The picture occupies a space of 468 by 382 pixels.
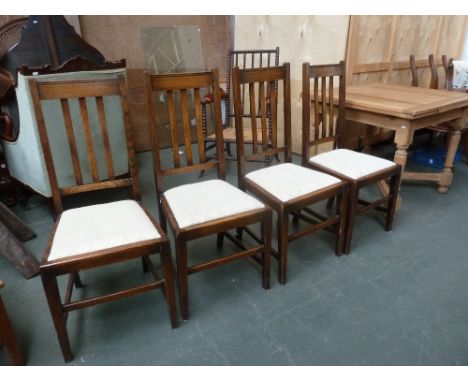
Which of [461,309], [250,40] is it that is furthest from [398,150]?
[250,40]

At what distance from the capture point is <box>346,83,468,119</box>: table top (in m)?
2.06

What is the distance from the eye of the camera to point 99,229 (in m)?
1.32

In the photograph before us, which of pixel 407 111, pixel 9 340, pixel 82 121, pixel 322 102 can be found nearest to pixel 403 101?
pixel 407 111

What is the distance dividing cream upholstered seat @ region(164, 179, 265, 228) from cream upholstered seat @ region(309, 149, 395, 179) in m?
0.64

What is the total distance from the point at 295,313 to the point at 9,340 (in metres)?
1.14

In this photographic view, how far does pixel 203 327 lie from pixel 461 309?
117 centimetres

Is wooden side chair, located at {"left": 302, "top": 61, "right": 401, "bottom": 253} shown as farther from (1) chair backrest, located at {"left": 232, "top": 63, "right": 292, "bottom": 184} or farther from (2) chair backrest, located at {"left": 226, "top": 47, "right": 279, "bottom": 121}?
(2) chair backrest, located at {"left": 226, "top": 47, "right": 279, "bottom": 121}

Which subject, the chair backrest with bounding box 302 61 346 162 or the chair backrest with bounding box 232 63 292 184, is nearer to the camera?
the chair backrest with bounding box 232 63 292 184

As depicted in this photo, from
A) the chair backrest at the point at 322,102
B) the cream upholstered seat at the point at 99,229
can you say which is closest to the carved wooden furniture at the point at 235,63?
the chair backrest at the point at 322,102

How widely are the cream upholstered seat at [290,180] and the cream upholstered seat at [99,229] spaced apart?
0.62 metres

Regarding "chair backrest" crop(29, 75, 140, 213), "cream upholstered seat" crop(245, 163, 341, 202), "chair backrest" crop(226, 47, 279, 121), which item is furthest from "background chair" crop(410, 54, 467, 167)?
"chair backrest" crop(29, 75, 140, 213)

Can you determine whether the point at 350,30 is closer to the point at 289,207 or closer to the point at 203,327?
the point at 289,207

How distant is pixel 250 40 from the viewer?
3.53m

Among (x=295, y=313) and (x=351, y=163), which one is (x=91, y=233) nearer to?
(x=295, y=313)
